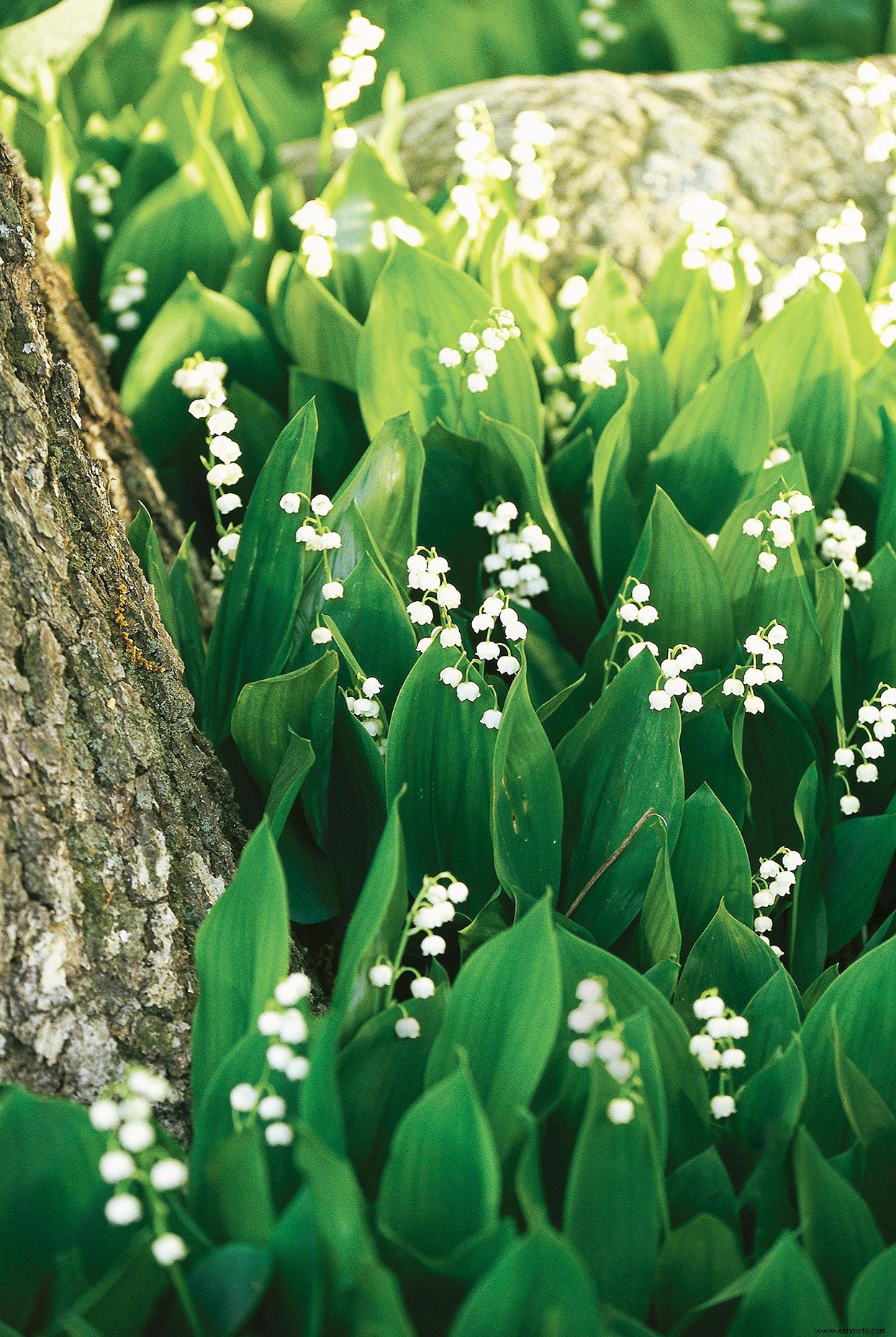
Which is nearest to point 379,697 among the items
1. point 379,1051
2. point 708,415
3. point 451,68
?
point 379,1051

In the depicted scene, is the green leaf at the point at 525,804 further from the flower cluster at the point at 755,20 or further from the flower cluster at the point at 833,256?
the flower cluster at the point at 755,20

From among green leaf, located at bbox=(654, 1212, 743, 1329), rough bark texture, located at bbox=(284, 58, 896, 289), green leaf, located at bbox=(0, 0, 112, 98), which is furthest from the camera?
rough bark texture, located at bbox=(284, 58, 896, 289)

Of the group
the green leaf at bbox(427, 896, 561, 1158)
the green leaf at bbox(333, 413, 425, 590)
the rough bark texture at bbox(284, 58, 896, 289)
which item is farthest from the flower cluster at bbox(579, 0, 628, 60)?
the green leaf at bbox(427, 896, 561, 1158)

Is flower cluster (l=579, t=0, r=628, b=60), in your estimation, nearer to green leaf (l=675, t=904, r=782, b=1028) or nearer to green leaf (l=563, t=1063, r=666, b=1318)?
green leaf (l=675, t=904, r=782, b=1028)

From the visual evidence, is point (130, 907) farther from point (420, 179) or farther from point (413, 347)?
point (420, 179)

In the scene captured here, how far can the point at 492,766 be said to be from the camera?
1.01 m

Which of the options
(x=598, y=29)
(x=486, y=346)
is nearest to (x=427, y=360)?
(x=486, y=346)

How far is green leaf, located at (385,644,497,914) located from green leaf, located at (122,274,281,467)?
0.71 m

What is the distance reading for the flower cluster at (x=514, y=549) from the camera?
1.20m

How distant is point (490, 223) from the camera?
1563 millimetres

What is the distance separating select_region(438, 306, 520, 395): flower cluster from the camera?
1.23 metres

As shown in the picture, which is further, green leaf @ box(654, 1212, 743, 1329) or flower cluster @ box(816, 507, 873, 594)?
flower cluster @ box(816, 507, 873, 594)

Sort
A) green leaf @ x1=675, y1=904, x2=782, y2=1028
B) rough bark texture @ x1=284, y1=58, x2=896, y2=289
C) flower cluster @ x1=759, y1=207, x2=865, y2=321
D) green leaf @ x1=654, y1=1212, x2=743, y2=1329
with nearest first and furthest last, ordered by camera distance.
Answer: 1. green leaf @ x1=654, y1=1212, x2=743, y2=1329
2. green leaf @ x1=675, y1=904, x2=782, y2=1028
3. flower cluster @ x1=759, y1=207, x2=865, y2=321
4. rough bark texture @ x1=284, y1=58, x2=896, y2=289

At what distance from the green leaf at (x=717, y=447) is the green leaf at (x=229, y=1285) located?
0.95 metres
